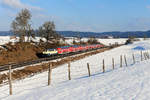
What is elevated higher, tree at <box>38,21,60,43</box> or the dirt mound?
tree at <box>38,21,60,43</box>

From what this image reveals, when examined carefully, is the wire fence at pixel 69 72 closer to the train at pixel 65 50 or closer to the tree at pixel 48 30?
the train at pixel 65 50

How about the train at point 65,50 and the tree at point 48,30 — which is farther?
the tree at point 48,30

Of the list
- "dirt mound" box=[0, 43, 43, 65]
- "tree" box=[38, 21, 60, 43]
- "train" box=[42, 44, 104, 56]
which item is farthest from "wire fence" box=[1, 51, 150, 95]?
"tree" box=[38, 21, 60, 43]

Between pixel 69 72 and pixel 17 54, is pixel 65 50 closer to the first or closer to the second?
pixel 17 54

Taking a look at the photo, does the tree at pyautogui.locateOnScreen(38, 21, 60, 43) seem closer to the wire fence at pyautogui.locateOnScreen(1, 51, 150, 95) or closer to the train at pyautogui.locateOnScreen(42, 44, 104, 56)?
the train at pyautogui.locateOnScreen(42, 44, 104, 56)

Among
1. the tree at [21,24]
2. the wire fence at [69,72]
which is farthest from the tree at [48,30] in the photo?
the wire fence at [69,72]

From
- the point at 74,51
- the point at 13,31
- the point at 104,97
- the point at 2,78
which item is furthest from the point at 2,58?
the point at 104,97

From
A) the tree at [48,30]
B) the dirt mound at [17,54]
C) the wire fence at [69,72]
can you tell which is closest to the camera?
the wire fence at [69,72]

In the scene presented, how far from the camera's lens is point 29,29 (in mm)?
60031

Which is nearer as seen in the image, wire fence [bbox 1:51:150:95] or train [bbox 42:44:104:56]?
wire fence [bbox 1:51:150:95]

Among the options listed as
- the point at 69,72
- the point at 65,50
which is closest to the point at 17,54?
the point at 65,50

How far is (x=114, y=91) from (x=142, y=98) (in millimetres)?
1975

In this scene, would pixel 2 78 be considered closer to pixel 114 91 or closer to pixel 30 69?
pixel 30 69

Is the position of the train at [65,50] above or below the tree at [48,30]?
below
